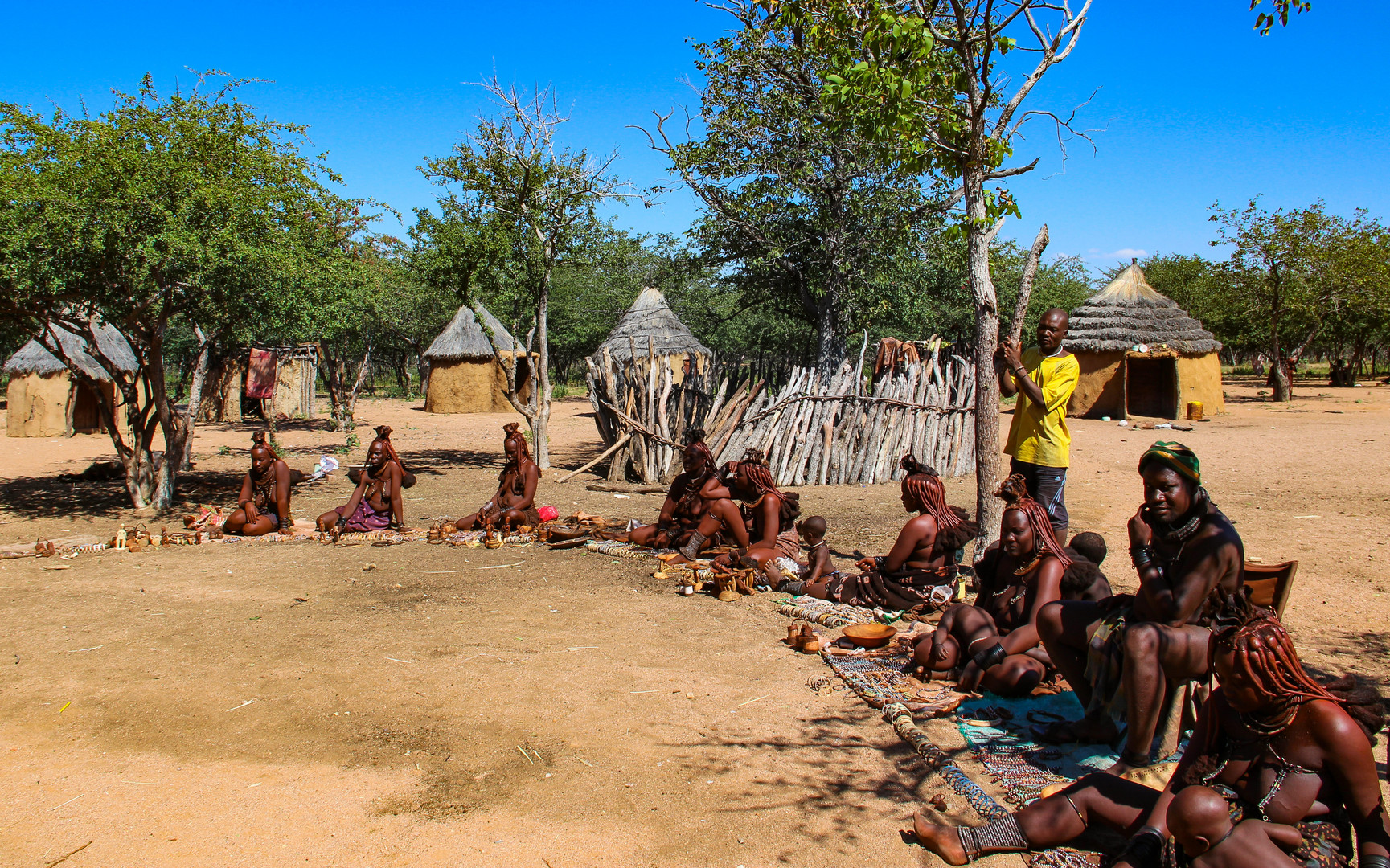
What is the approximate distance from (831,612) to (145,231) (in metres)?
7.71

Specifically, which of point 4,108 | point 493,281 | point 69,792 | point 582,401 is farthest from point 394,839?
point 582,401

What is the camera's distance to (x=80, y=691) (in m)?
4.48

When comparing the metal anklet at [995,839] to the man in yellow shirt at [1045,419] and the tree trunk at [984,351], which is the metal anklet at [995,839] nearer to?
the man in yellow shirt at [1045,419]

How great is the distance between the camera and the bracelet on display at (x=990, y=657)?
165 inches

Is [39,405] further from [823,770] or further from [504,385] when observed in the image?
[823,770]

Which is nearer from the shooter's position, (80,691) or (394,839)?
(394,839)

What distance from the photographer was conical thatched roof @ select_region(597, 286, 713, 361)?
848 inches

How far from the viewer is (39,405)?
57.3 ft

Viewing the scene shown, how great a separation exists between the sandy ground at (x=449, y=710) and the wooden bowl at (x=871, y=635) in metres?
0.30

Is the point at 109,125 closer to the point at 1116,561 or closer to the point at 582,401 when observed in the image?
the point at 1116,561

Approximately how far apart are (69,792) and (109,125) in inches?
310

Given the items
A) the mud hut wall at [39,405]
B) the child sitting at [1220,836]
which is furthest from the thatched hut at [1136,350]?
the mud hut wall at [39,405]

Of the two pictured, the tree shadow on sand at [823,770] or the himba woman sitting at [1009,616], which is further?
the himba woman sitting at [1009,616]

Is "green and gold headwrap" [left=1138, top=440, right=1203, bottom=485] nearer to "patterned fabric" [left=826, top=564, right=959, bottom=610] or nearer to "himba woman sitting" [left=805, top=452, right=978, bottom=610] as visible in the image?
"himba woman sitting" [left=805, top=452, right=978, bottom=610]
